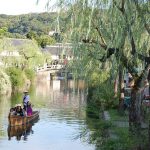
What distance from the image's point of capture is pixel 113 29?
38.4ft

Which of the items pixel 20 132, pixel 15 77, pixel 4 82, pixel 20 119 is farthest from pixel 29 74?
pixel 20 132

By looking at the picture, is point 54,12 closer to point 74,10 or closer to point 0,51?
point 74,10

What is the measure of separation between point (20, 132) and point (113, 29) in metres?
14.9

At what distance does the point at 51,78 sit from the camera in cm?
8088

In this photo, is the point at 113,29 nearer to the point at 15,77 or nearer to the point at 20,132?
the point at 20,132

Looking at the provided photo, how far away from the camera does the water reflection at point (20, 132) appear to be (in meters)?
23.5

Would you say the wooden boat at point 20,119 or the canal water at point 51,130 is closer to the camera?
the canal water at point 51,130

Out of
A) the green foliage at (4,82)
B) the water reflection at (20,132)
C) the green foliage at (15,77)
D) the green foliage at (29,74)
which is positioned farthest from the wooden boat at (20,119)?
the green foliage at (29,74)

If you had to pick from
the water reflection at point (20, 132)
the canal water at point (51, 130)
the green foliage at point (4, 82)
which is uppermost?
the green foliage at point (4, 82)

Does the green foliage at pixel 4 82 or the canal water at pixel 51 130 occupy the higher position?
the green foliage at pixel 4 82

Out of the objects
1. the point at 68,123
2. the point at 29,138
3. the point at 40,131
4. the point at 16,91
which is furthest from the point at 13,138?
the point at 16,91

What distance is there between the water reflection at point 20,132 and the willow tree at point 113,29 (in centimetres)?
994

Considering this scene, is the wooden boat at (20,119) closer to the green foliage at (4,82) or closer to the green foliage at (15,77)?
the green foliage at (4,82)

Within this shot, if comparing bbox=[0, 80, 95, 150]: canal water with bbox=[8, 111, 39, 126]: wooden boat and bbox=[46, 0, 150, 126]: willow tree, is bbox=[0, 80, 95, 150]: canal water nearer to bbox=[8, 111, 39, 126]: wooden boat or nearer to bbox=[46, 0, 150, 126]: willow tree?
bbox=[8, 111, 39, 126]: wooden boat
